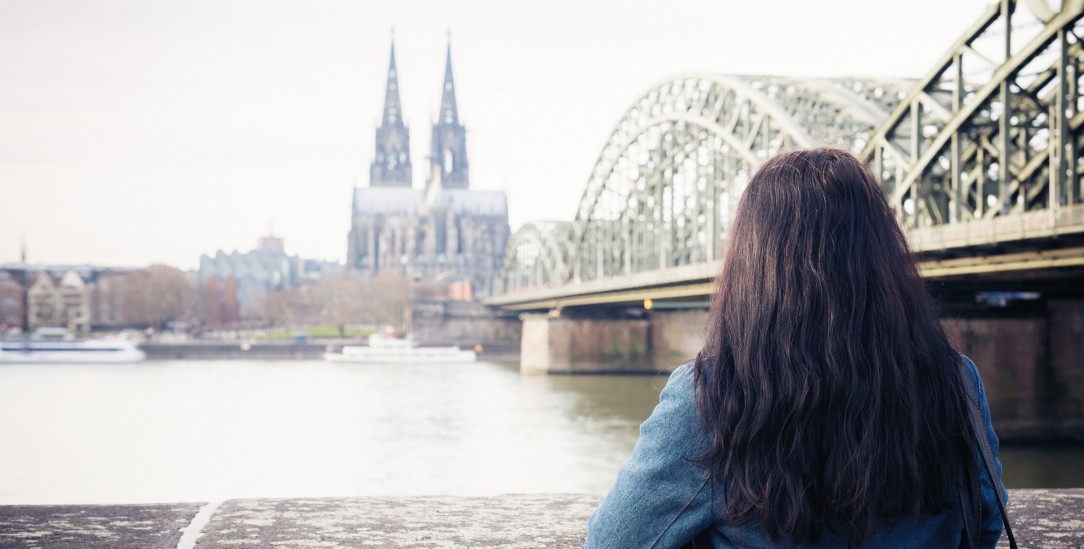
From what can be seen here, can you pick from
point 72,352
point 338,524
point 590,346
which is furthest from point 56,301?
point 338,524

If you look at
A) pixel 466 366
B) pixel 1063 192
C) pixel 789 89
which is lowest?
pixel 466 366

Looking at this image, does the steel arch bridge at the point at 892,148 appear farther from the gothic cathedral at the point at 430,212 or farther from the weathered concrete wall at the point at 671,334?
the gothic cathedral at the point at 430,212

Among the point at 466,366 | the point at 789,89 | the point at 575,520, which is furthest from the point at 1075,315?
the point at 466,366

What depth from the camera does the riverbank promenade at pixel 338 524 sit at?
99.9 inches

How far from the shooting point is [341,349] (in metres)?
58.5

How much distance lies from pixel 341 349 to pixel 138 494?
44905 millimetres

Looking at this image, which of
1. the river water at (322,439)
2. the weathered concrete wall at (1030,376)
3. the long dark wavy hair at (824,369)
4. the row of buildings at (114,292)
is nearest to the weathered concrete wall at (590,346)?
the river water at (322,439)

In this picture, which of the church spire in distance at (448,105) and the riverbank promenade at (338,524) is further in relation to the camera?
the church spire in distance at (448,105)

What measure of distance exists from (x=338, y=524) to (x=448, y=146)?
11094 cm

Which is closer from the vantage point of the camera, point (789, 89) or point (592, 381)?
point (789, 89)

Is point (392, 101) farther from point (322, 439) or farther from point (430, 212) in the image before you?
point (322, 439)

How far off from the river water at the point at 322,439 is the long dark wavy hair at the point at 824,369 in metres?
9.76

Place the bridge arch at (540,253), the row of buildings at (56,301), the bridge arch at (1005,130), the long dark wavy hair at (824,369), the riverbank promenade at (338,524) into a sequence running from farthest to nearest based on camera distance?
the row of buildings at (56,301), the bridge arch at (540,253), the bridge arch at (1005,130), the riverbank promenade at (338,524), the long dark wavy hair at (824,369)

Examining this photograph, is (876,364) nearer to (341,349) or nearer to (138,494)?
(138,494)
